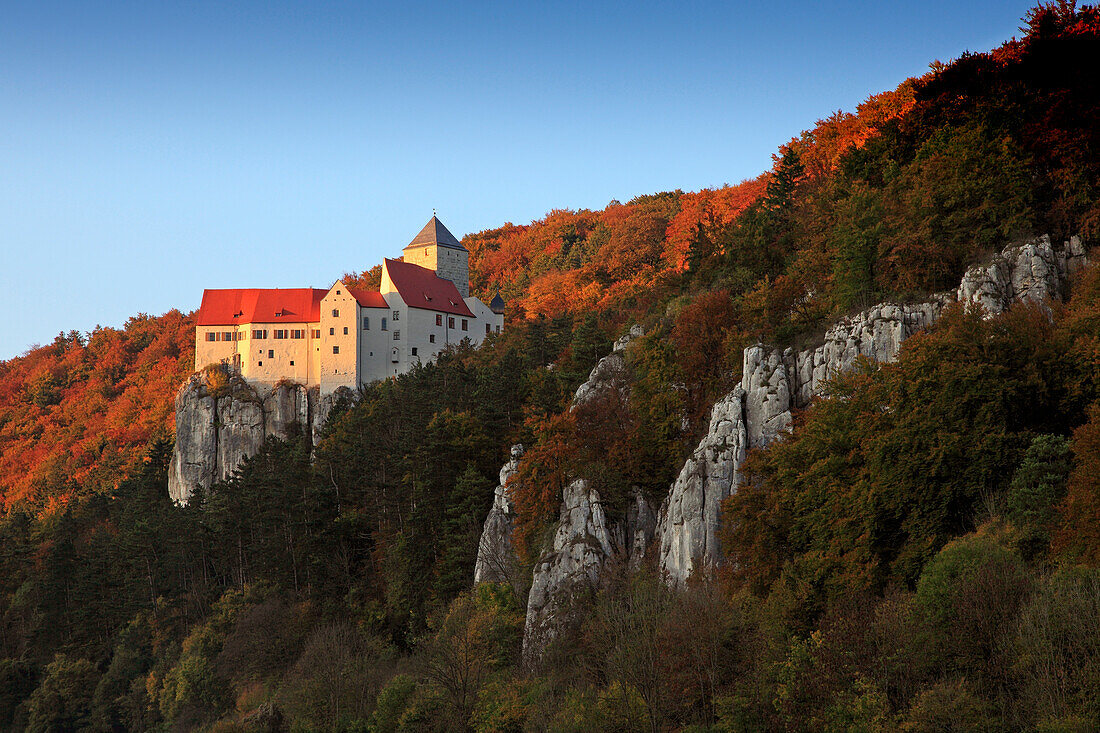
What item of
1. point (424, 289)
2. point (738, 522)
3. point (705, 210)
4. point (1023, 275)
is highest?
point (705, 210)

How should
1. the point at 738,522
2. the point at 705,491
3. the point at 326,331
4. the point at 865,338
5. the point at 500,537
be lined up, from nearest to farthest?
the point at 738,522 < the point at 865,338 < the point at 705,491 < the point at 500,537 < the point at 326,331

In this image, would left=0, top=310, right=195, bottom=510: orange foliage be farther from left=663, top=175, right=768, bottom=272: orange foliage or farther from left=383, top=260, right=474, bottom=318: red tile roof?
left=663, top=175, right=768, bottom=272: orange foliage

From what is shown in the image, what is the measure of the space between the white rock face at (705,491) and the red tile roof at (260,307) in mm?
48095

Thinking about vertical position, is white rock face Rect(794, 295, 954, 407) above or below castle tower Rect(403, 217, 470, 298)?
below

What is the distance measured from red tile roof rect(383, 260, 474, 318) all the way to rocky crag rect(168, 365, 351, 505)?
9709 millimetres

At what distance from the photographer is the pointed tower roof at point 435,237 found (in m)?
93.9

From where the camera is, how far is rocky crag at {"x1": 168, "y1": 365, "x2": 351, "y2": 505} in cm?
7619

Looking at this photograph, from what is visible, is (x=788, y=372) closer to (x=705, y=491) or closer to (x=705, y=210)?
(x=705, y=491)

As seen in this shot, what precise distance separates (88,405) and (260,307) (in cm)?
3528

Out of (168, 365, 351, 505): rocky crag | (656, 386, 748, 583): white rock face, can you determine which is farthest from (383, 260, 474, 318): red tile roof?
(656, 386, 748, 583): white rock face

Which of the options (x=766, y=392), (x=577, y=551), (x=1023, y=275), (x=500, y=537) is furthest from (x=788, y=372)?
(x=500, y=537)

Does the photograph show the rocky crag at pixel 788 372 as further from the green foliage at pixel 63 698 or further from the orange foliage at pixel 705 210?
the green foliage at pixel 63 698

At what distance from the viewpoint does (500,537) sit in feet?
150

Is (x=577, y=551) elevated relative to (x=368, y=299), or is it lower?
lower
